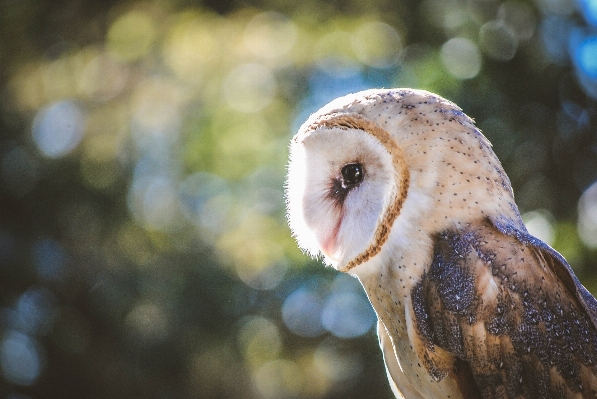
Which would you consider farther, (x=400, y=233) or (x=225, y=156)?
(x=225, y=156)

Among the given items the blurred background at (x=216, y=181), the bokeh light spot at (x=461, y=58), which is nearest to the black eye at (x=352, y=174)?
the blurred background at (x=216, y=181)

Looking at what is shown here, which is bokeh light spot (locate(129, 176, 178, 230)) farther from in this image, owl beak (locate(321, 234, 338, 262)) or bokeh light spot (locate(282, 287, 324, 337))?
owl beak (locate(321, 234, 338, 262))

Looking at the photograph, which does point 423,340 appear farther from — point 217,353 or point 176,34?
point 176,34

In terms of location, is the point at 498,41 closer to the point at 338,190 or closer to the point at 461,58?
the point at 461,58

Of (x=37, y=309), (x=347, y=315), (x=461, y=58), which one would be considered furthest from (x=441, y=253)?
(x=37, y=309)

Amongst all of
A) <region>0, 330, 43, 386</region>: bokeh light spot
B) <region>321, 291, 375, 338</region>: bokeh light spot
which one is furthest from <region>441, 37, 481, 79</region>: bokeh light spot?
<region>0, 330, 43, 386</region>: bokeh light spot

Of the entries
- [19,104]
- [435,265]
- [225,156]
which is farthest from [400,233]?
[19,104]
